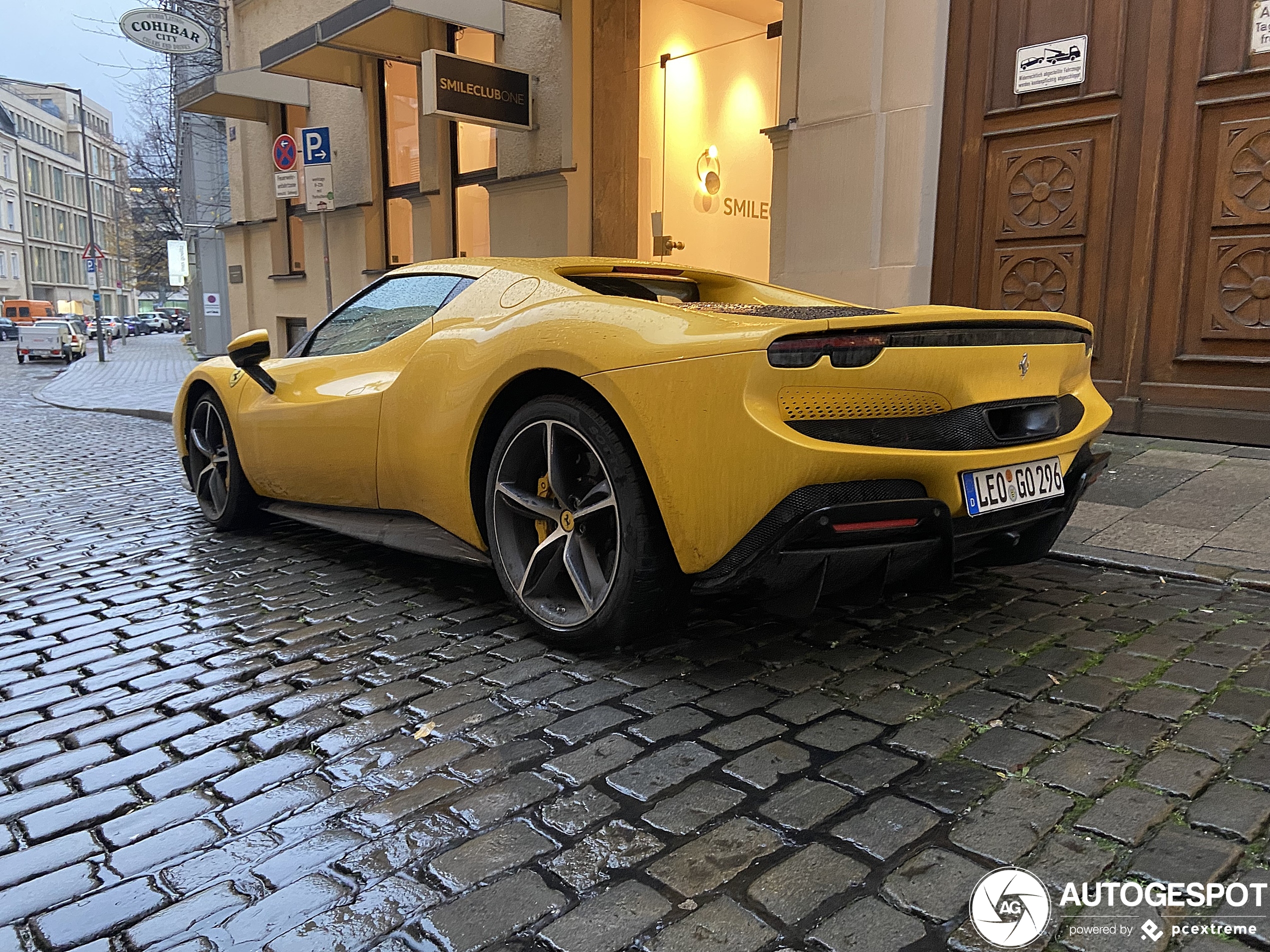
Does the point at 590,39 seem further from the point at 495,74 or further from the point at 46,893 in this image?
the point at 46,893

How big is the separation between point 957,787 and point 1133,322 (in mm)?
5239

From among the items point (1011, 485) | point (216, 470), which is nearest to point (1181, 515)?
point (1011, 485)

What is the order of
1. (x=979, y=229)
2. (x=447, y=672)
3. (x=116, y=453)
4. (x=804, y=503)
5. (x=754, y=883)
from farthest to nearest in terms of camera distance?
(x=116, y=453)
(x=979, y=229)
(x=447, y=672)
(x=804, y=503)
(x=754, y=883)

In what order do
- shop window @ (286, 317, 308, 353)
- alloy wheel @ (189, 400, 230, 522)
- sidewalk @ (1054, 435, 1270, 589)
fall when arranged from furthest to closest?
shop window @ (286, 317, 308, 353), alloy wheel @ (189, 400, 230, 522), sidewalk @ (1054, 435, 1270, 589)

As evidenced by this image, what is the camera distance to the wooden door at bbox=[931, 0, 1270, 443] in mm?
5879

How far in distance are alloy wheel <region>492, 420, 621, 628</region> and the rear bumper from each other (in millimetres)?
403

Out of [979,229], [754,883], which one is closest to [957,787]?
[754,883]

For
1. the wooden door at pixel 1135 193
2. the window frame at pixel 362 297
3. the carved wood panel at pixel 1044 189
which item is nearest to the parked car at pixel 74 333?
the window frame at pixel 362 297

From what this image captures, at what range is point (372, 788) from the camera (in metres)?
2.24

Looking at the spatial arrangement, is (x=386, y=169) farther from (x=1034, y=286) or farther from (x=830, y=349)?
(x=830, y=349)

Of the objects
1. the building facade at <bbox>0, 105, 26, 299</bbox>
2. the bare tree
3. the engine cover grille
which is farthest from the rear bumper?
the building facade at <bbox>0, 105, 26, 299</bbox>

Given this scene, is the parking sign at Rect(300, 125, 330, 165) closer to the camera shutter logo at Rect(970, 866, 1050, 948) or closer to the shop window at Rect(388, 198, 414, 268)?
the shop window at Rect(388, 198, 414, 268)

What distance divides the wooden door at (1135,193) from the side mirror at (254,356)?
5076 mm

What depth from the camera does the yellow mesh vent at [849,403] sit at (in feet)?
8.24
